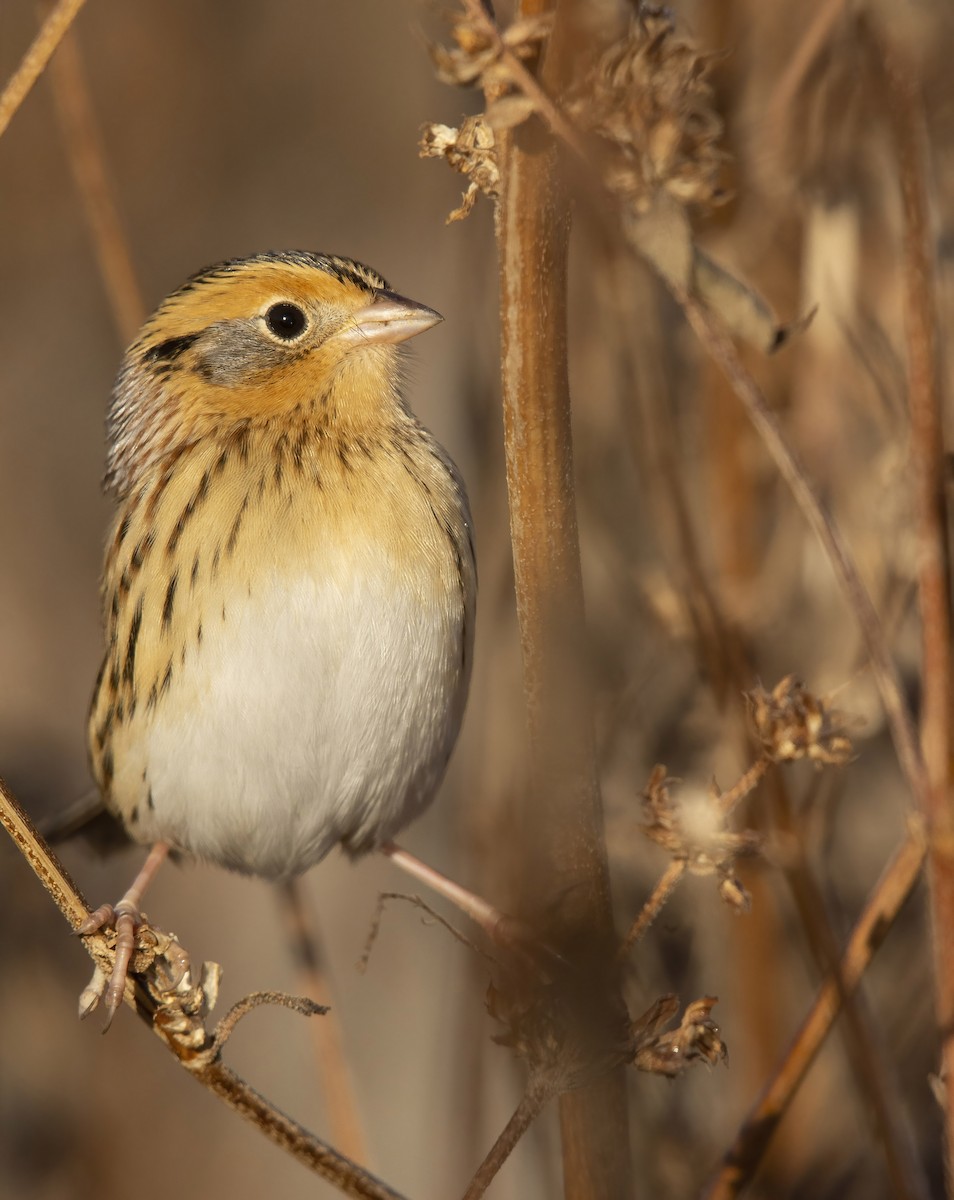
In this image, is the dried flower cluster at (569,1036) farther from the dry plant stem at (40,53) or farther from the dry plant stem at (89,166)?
the dry plant stem at (89,166)

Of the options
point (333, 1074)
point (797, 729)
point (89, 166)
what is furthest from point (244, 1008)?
point (89, 166)

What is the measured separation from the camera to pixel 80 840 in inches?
137

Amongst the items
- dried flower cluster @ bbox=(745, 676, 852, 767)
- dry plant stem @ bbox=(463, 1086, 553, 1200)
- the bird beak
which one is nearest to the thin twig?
dry plant stem @ bbox=(463, 1086, 553, 1200)

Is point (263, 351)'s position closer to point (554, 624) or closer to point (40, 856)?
point (40, 856)

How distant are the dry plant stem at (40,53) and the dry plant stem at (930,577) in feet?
3.33

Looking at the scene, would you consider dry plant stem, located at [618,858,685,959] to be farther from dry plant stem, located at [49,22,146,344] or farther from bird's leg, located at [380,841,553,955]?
dry plant stem, located at [49,22,146,344]

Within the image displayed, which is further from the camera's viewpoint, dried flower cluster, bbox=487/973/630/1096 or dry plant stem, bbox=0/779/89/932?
dry plant stem, bbox=0/779/89/932

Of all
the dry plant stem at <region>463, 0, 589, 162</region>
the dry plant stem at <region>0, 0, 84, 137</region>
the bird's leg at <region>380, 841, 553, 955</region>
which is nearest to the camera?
the dry plant stem at <region>463, 0, 589, 162</region>

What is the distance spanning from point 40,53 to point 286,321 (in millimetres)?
1081

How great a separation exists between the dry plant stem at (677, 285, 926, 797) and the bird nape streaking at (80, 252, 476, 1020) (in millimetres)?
1119

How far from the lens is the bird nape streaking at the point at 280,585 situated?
2646mm

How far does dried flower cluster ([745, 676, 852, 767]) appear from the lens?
175 cm

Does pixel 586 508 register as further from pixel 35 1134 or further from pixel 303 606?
pixel 35 1134

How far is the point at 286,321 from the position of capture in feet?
9.53
